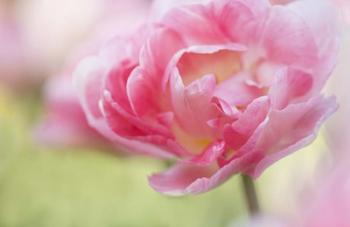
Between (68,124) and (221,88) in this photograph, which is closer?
(221,88)

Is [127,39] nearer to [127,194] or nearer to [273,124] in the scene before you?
[273,124]

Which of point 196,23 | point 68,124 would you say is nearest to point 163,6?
point 196,23

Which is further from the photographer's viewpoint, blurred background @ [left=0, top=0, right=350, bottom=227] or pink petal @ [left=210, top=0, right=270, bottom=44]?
blurred background @ [left=0, top=0, right=350, bottom=227]

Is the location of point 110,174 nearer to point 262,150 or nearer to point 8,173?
point 8,173

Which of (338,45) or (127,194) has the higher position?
(338,45)

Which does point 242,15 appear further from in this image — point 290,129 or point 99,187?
point 99,187

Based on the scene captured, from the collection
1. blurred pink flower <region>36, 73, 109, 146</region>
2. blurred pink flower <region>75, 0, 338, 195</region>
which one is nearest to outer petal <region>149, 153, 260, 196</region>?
blurred pink flower <region>75, 0, 338, 195</region>

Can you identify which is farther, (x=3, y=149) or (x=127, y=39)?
(x=3, y=149)

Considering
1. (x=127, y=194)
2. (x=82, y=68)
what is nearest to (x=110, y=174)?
(x=127, y=194)

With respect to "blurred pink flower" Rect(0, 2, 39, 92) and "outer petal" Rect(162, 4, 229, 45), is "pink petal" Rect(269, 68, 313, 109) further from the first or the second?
"blurred pink flower" Rect(0, 2, 39, 92)
